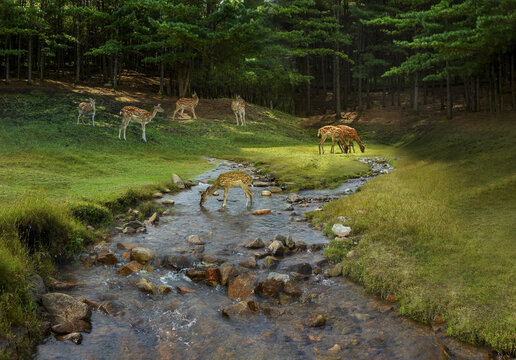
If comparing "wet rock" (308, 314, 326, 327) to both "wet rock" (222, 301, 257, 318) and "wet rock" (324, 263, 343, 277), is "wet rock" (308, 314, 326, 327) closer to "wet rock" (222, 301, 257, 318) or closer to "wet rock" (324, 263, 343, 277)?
"wet rock" (222, 301, 257, 318)

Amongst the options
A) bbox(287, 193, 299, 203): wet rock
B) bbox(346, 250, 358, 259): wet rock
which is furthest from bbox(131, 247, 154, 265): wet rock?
bbox(287, 193, 299, 203): wet rock

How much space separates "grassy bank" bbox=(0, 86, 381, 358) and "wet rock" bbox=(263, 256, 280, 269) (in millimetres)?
3900

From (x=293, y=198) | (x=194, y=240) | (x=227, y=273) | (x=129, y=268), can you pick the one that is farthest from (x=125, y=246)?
(x=293, y=198)

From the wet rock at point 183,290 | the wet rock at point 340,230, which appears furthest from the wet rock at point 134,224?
the wet rock at point 340,230

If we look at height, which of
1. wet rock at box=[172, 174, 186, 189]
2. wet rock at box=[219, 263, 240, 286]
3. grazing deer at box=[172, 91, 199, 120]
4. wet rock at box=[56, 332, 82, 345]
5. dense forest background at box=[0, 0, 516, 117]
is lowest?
wet rock at box=[56, 332, 82, 345]

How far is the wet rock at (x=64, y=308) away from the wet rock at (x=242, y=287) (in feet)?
7.39

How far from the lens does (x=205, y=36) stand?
3466 cm

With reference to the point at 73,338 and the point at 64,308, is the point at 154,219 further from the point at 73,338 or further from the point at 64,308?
the point at 73,338

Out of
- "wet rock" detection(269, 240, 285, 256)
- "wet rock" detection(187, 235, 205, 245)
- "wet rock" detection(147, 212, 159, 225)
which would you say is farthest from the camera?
"wet rock" detection(147, 212, 159, 225)

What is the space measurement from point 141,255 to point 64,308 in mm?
2318

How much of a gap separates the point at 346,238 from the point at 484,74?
2602 centimetres

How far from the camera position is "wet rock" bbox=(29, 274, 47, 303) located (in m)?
5.73

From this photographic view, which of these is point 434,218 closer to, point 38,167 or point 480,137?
point 480,137

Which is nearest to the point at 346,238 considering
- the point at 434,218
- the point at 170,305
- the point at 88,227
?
the point at 434,218
